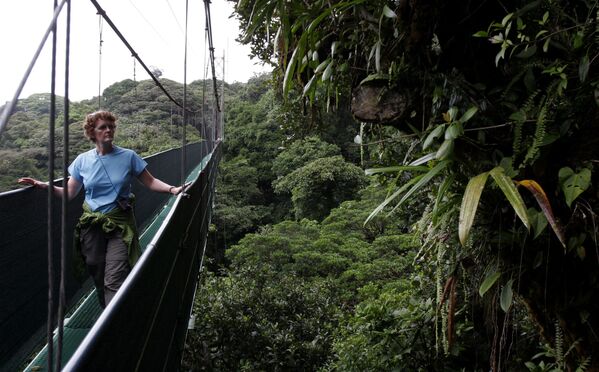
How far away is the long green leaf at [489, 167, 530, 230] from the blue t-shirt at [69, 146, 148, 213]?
4.37 feet

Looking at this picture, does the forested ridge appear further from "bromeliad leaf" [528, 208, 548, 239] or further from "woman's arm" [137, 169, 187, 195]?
"woman's arm" [137, 169, 187, 195]

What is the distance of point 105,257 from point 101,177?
29 centimetres

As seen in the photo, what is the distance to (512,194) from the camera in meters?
0.89

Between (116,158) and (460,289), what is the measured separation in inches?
55.5

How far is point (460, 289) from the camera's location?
6.74 feet

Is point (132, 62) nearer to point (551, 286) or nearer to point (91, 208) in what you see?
point (91, 208)

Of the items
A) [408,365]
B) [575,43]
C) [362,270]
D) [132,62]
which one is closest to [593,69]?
[575,43]

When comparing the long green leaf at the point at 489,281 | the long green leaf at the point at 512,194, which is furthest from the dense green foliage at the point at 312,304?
the long green leaf at the point at 512,194

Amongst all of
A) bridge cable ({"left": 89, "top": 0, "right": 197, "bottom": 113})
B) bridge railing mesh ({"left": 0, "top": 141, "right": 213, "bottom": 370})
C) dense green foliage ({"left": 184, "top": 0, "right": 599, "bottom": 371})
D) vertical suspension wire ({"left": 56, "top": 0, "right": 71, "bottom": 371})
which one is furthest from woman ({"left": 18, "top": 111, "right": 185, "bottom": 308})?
vertical suspension wire ({"left": 56, "top": 0, "right": 71, "bottom": 371})

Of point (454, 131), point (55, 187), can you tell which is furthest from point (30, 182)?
point (454, 131)

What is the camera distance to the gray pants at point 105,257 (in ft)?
5.96

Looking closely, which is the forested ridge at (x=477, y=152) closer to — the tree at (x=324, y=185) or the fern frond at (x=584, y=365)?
the fern frond at (x=584, y=365)

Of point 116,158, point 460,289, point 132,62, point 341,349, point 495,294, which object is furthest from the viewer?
point 132,62

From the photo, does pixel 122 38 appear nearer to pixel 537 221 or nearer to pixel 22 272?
pixel 22 272
